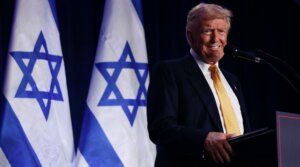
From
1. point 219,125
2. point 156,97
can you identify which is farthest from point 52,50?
point 219,125

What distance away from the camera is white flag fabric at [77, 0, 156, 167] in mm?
3338

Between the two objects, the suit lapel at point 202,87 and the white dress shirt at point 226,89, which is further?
the white dress shirt at point 226,89

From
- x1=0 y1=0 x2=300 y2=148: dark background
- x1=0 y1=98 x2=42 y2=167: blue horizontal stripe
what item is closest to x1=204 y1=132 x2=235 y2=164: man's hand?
x1=0 y1=0 x2=300 y2=148: dark background

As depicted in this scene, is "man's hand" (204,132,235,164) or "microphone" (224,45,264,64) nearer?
"man's hand" (204,132,235,164)

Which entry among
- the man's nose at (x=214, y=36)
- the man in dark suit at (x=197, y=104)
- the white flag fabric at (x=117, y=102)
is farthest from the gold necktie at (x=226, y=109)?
the white flag fabric at (x=117, y=102)

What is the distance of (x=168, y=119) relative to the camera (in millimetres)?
2070

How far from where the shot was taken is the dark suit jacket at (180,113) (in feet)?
6.51

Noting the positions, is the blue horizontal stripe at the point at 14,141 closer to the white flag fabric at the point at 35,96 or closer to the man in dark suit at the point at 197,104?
the white flag fabric at the point at 35,96

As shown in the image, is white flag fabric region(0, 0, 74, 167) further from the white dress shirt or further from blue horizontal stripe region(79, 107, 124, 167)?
the white dress shirt

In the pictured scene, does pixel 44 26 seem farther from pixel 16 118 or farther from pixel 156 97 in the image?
pixel 156 97

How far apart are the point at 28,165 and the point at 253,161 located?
1.70 m

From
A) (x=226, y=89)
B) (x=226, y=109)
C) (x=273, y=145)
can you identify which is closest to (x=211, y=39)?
(x=226, y=89)

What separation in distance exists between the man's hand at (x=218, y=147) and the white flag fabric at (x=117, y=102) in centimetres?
152

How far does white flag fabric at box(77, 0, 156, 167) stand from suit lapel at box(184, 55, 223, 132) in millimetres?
1093
